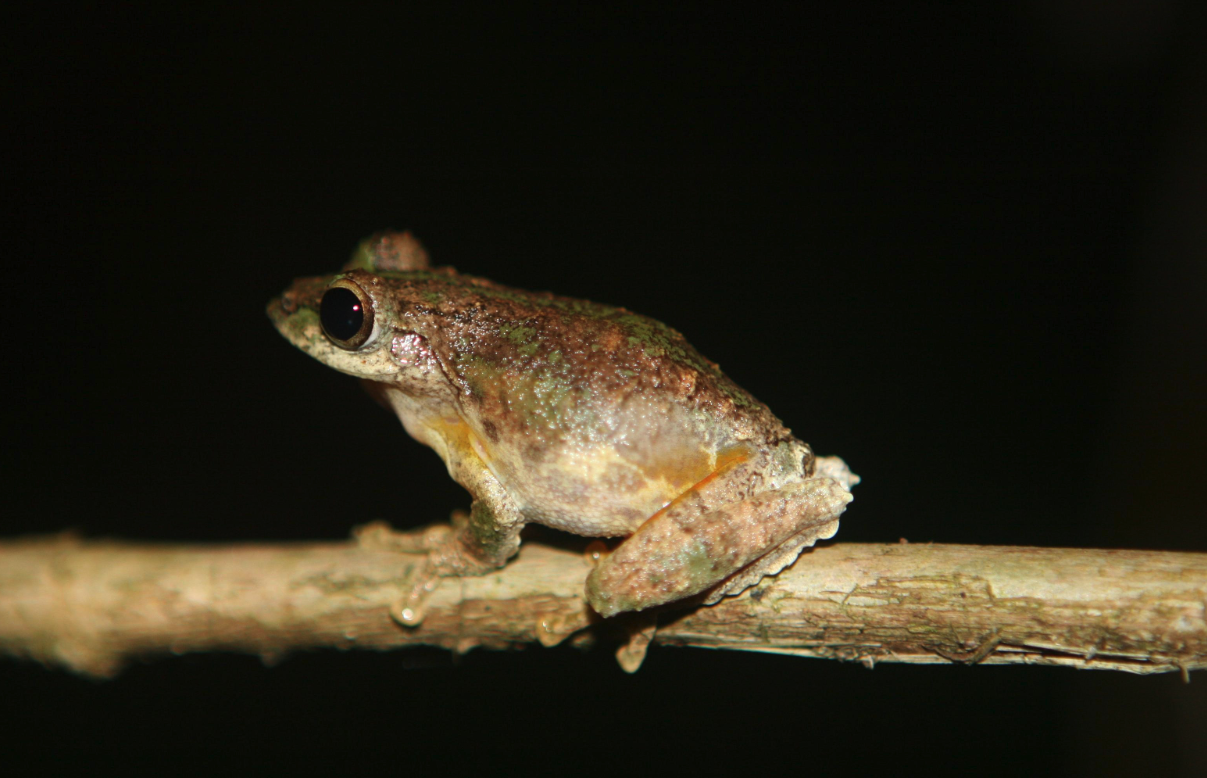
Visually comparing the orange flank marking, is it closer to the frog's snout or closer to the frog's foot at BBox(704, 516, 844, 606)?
the frog's foot at BBox(704, 516, 844, 606)

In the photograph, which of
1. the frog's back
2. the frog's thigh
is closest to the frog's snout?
the frog's back

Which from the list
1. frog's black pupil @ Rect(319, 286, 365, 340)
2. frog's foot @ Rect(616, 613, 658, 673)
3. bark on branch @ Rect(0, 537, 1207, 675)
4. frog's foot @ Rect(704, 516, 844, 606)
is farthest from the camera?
frog's black pupil @ Rect(319, 286, 365, 340)

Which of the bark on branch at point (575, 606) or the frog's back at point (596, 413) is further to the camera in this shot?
the frog's back at point (596, 413)

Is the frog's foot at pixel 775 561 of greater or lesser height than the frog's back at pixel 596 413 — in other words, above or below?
below

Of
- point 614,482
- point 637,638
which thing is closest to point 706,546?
point 614,482

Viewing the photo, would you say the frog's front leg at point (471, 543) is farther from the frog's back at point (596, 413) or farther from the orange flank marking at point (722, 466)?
the orange flank marking at point (722, 466)

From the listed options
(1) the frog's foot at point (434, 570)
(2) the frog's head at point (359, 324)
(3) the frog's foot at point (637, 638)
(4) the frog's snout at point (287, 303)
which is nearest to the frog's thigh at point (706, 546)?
(3) the frog's foot at point (637, 638)
